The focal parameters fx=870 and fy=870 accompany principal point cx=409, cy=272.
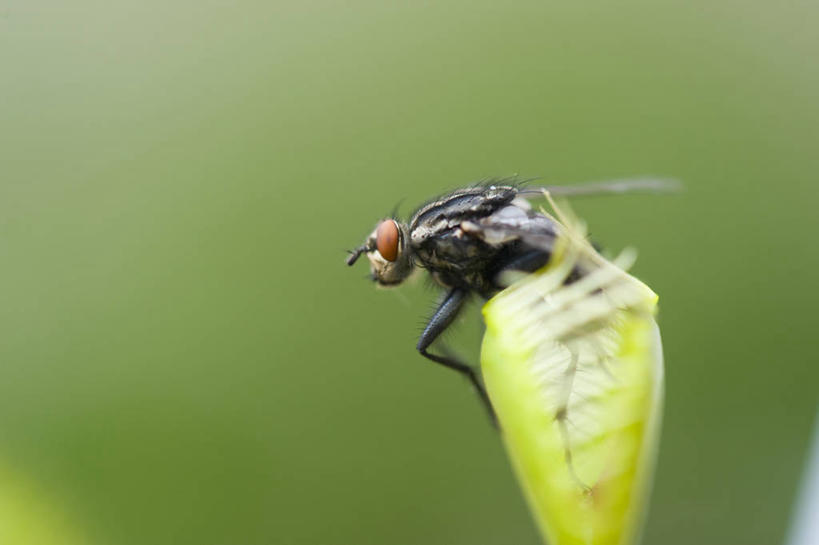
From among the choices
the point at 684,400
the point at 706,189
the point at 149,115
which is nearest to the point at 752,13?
the point at 706,189

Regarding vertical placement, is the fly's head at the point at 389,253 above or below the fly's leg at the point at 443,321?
above

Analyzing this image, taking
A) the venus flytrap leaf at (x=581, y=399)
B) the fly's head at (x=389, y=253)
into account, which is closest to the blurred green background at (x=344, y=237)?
the fly's head at (x=389, y=253)

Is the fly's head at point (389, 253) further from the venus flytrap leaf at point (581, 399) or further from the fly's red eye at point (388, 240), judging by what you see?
the venus flytrap leaf at point (581, 399)

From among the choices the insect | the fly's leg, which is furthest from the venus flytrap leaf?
the fly's leg

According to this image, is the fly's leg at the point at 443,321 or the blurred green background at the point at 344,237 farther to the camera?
the blurred green background at the point at 344,237

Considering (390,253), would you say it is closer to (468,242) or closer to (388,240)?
(388,240)

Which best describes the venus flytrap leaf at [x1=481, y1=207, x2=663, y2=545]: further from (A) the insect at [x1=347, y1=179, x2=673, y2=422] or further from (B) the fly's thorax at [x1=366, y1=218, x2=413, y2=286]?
(B) the fly's thorax at [x1=366, y1=218, x2=413, y2=286]

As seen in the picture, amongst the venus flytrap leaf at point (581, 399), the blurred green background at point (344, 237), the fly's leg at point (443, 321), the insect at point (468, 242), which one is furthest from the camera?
the blurred green background at point (344, 237)

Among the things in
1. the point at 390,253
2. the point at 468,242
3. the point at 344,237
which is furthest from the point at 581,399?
the point at 344,237
